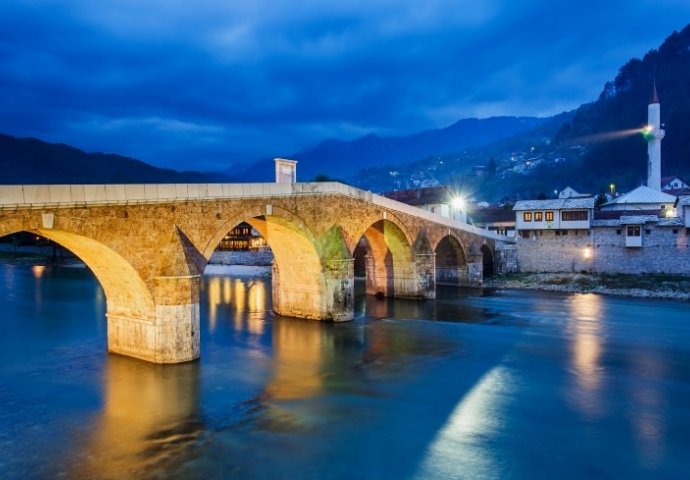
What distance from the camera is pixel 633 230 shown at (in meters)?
31.8

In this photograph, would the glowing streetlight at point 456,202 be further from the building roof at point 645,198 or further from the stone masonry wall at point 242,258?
the stone masonry wall at point 242,258

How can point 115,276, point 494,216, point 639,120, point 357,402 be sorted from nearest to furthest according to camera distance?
point 357,402, point 115,276, point 494,216, point 639,120

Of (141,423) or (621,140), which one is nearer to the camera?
(141,423)

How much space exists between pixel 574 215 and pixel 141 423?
31238 mm

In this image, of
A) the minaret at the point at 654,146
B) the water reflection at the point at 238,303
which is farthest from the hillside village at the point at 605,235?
the water reflection at the point at 238,303

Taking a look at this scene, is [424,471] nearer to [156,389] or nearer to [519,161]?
[156,389]

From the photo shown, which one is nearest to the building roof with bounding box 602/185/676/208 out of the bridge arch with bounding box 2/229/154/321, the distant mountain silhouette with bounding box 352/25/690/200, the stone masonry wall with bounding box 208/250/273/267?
the distant mountain silhouette with bounding box 352/25/690/200

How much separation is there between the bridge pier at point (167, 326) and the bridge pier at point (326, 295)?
7130 mm

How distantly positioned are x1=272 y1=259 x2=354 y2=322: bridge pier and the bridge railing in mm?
3377

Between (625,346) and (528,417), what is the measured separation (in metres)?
9.23

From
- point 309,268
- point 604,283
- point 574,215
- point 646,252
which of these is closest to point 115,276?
point 309,268

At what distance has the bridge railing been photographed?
36.4ft

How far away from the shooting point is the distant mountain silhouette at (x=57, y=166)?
415ft

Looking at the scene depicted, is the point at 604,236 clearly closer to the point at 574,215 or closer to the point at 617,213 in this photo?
the point at 574,215
